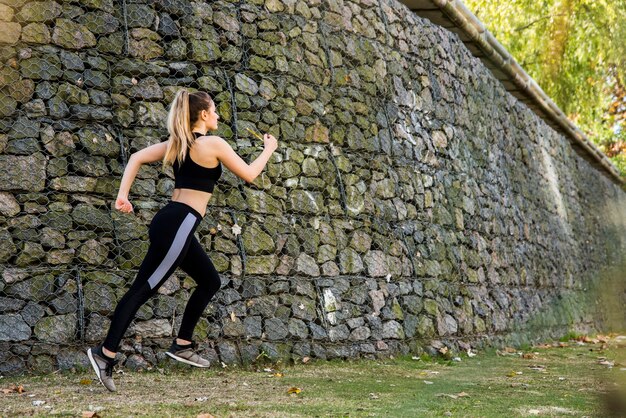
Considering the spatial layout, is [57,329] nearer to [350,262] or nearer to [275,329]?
[275,329]

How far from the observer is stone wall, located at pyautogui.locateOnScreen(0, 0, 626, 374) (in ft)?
20.0

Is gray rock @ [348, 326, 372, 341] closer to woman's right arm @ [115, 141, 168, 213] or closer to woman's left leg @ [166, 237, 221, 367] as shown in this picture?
woman's left leg @ [166, 237, 221, 367]

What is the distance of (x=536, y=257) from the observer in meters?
13.5

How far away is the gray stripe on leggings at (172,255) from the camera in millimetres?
4789

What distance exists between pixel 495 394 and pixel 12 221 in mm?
3703

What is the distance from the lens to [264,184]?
24.4 feet

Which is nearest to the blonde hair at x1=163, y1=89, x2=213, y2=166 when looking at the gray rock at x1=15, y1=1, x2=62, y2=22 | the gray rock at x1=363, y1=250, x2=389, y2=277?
the gray rock at x1=15, y1=1, x2=62, y2=22

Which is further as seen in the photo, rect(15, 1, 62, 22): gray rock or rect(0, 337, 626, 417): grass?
rect(15, 1, 62, 22): gray rock

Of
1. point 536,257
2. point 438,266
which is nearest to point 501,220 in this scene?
point 536,257

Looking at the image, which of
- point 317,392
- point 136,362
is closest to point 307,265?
point 136,362

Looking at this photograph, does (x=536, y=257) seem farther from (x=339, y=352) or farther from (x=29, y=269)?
(x=29, y=269)

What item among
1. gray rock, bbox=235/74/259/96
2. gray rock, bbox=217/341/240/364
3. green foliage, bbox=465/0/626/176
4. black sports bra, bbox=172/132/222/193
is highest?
green foliage, bbox=465/0/626/176

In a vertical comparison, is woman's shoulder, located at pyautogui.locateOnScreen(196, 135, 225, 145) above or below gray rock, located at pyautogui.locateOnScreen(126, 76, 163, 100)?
below

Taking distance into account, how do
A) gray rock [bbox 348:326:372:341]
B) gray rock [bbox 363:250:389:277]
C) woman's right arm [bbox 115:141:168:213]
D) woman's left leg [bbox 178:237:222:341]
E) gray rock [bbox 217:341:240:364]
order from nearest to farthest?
1. woman's right arm [bbox 115:141:168:213]
2. woman's left leg [bbox 178:237:222:341]
3. gray rock [bbox 217:341:240:364]
4. gray rock [bbox 348:326:372:341]
5. gray rock [bbox 363:250:389:277]
